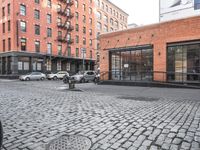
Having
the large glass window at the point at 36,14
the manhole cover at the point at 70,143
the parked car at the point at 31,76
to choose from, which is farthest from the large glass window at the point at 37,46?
the manhole cover at the point at 70,143

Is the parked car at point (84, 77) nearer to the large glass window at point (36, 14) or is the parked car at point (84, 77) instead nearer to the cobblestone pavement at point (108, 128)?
the large glass window at point (36, 14)

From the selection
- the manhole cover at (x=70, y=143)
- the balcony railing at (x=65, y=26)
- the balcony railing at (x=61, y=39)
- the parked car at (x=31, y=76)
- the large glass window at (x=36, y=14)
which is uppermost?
the large glass window at (x=36, y=14)

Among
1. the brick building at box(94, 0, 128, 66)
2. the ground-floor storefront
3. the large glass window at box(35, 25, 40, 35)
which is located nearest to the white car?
the ground-floor storefront

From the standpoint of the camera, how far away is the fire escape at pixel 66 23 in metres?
42.7

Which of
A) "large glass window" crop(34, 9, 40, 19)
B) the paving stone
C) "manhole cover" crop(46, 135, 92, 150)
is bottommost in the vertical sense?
"manhole cover" crop(46, 135, 92, 150)

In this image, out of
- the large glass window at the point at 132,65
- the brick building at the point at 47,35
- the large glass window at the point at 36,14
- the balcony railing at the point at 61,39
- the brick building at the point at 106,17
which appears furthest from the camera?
the brick building at the point at 106,17

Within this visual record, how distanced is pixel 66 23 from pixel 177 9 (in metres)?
31.3

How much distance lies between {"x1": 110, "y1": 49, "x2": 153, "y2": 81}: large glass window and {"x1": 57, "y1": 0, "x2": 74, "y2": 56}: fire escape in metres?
25.0

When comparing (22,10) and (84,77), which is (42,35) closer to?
(22,10)

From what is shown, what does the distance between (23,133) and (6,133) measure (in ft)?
1.32

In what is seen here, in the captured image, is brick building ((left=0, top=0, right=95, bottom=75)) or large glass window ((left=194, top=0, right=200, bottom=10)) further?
brick building ((left=0, top=0, right=95, bottom=75))

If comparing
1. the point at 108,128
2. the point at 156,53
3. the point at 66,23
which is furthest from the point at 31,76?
the point at 108,128

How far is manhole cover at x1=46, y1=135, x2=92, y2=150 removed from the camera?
12.5 ft

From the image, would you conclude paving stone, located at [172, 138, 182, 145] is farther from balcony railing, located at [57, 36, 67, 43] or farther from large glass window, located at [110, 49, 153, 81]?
balcony railing, located at [57, 36, 67, 43]
